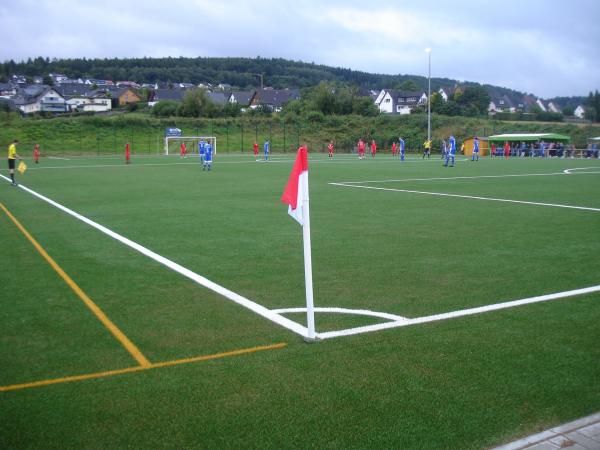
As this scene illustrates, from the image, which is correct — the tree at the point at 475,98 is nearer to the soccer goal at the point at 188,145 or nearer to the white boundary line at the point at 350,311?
the soccer goal at the point at 188,145

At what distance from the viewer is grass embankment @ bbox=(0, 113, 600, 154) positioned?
220 feet

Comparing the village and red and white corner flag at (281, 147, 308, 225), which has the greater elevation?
the village

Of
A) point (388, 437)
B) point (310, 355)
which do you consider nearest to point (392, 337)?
point (310, 355)

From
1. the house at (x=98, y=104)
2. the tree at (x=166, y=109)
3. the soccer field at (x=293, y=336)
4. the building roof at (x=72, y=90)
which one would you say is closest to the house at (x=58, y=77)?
the building roof at (x=72, y=90)

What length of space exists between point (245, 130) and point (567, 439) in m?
77.7

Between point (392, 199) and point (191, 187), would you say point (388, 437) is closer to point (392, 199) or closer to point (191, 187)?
point (392, 199)

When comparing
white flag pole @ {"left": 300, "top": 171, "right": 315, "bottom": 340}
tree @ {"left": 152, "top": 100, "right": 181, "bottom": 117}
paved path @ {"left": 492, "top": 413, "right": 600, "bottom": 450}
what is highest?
tree @ {"left": 152, "top": 100, "right": 181, "bottom": 117}

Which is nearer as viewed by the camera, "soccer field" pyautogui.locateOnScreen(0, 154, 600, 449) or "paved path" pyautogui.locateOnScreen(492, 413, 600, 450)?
"paved path" pyautogui.locateOnScreen(492, 413, 600, 450)

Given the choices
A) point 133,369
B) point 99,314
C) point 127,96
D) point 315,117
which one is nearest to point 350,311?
point 133,369

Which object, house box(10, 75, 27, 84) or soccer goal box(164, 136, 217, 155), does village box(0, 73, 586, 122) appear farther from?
soccer goal box(164, 136, 217, 155)

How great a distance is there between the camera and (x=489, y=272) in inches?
314

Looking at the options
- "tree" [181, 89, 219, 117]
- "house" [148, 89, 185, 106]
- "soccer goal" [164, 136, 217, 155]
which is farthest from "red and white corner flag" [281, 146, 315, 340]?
"house" [148, 89, 185, 106]

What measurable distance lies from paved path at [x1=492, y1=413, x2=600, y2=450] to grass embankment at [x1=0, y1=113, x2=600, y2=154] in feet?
208

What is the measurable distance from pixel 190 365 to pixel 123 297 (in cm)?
239
